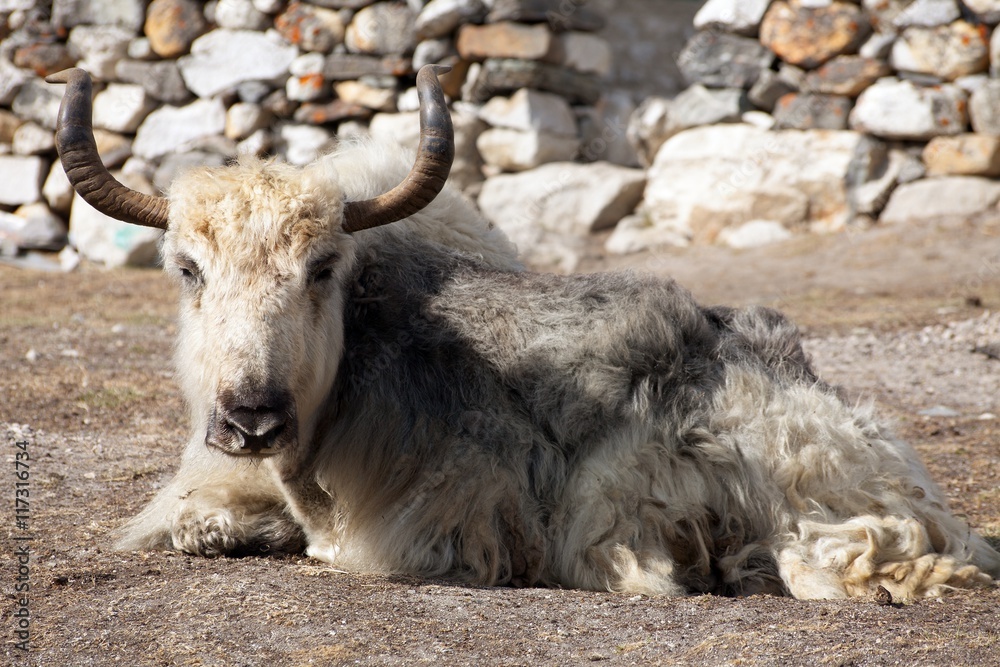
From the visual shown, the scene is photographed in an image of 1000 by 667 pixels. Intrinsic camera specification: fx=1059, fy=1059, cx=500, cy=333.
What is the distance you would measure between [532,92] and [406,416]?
31.1 ft

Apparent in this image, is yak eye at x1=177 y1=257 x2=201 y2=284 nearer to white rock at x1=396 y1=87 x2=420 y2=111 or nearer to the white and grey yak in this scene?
the white and grey yak

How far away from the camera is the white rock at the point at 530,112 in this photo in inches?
493

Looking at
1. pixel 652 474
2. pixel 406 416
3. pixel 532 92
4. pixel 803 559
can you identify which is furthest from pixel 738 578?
pixel 532 92

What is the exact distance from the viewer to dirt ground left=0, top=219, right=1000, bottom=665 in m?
2.89

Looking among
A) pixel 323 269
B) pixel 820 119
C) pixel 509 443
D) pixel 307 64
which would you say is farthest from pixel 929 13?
pixel 323 269

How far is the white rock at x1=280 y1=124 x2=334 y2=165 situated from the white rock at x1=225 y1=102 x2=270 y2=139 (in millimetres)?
293

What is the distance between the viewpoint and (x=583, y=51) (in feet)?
41.8

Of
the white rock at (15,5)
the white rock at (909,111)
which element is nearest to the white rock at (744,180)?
the white rock at (909,111)

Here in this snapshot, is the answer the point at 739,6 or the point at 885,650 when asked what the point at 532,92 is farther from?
the point at 885,650

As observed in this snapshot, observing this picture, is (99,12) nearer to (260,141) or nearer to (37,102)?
(37,102)

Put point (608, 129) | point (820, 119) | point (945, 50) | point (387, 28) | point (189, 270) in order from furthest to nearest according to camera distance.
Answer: point (608, 129), point (387, 28), point (820, 119), point (945, 50), point (189, 270)

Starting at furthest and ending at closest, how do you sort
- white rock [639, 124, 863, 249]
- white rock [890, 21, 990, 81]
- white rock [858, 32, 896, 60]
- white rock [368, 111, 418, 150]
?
white rock [368, 111, 418, 150] → white rock [639, 124, 863, 249] → white rock [858, 32, 896, 60] → white rock [890, 21, 990, 81]

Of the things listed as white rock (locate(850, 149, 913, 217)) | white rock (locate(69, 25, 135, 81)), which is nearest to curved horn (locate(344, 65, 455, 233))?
white rock (locate(850, 149, 913, 217))

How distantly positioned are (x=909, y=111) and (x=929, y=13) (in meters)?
1.09
